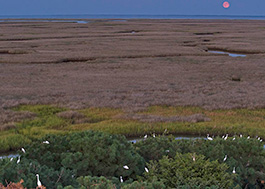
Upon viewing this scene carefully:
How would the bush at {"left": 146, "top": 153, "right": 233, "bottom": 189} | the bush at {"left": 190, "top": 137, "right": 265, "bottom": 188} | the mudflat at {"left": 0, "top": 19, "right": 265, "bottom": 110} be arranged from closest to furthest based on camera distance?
the bush at {"left": 146, "top": 153, "right": 233, "bottom": 189} → the bush at {"left": 190, "top": 137, "right": 265, "bottom": 188} → the mudflat at {"left": 0, "top": 19, "right": 265, "bottom": 110}

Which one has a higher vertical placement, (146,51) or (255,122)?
(146,51)

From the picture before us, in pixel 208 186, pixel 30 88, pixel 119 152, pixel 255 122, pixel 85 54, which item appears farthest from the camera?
pixel 85 54

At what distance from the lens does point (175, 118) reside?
18.3 m

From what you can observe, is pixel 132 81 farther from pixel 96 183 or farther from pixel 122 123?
pixel 96 183

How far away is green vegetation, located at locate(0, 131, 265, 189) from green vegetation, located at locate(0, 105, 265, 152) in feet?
17.7

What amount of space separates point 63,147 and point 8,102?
38.2 feet

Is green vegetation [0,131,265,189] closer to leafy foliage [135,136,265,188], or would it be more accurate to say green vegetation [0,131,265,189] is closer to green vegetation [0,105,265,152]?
leafy foliage [135,136,265,188]

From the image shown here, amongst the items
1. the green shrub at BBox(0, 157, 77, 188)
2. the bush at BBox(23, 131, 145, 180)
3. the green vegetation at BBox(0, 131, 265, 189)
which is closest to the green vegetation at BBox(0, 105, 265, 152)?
the bush at BBox(23, 131, 145, 180)

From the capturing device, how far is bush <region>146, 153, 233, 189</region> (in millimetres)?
7996

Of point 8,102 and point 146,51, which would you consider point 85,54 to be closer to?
point 146,51

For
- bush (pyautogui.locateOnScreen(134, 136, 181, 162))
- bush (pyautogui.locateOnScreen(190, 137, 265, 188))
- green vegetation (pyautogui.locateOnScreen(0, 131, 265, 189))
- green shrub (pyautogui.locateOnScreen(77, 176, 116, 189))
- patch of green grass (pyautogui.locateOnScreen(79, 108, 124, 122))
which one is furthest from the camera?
patch of green grass (pyautogui.locateOnScreen(79, 108, 124, 122))

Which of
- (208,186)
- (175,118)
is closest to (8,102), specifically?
(175,118)

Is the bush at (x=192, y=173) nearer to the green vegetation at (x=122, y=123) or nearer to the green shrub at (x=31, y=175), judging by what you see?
the green shrub at (x=31, y=175)

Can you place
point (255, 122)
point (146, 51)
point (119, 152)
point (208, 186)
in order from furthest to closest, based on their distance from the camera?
point (146, 51)
point (255, 122)
point (119, 152)
point (208, 186)
